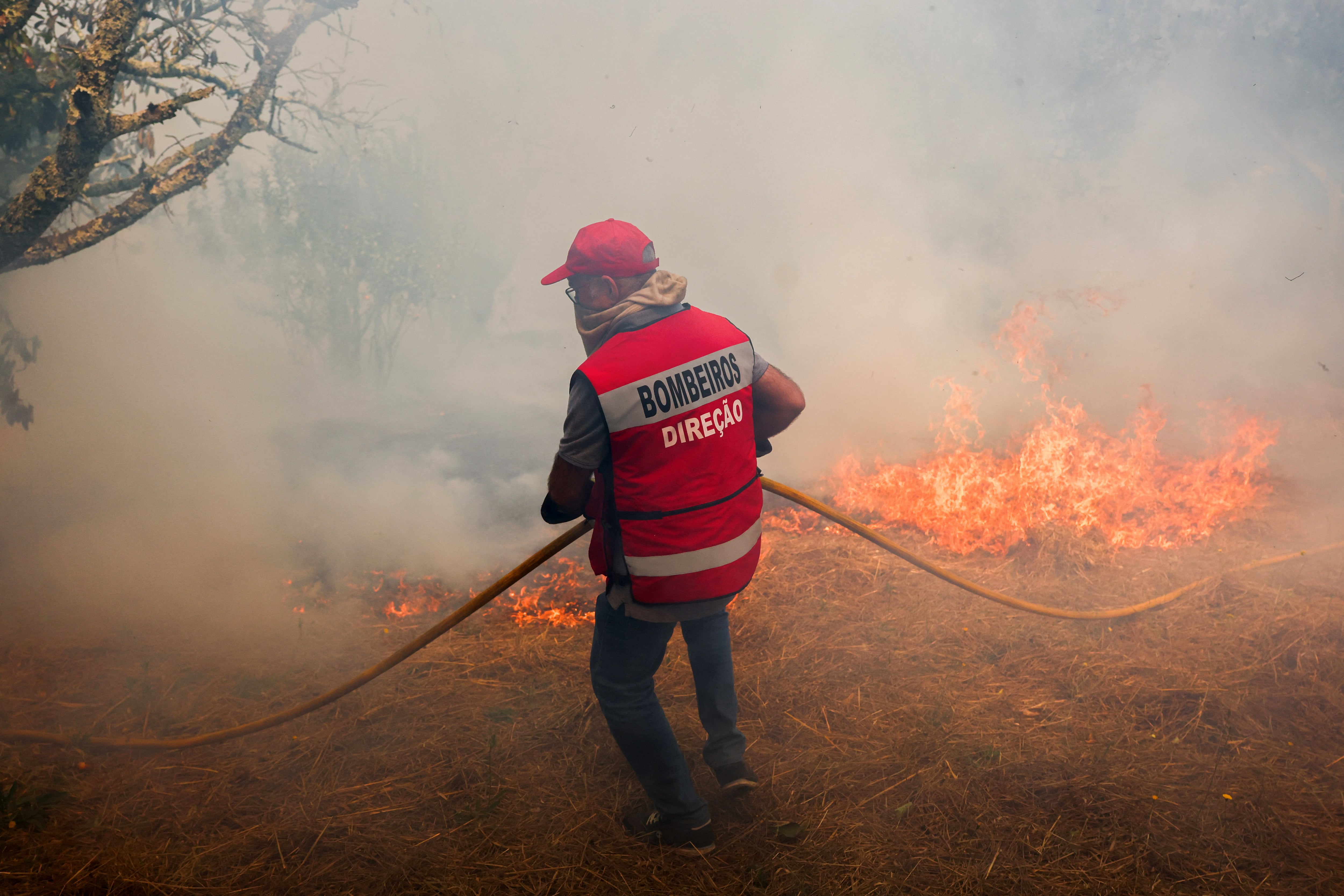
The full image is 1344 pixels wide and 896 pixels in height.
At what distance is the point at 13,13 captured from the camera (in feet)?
12.7

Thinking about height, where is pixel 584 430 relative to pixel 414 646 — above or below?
above

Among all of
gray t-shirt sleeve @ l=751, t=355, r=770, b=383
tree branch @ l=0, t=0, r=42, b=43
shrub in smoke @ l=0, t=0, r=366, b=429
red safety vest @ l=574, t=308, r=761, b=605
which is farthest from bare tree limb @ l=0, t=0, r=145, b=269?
gray t-shirt sleeve @ l=751, t=355, r=770, b=383

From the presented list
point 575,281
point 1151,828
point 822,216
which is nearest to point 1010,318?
point 822,216

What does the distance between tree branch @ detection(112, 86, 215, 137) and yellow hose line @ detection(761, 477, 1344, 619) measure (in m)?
3.94

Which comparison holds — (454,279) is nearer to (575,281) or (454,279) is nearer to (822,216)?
(822,216)

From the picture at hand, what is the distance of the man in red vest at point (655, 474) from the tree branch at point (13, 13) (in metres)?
3.75

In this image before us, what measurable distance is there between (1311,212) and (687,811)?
10.4 metres

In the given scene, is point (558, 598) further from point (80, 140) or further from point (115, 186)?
point (115, 186)

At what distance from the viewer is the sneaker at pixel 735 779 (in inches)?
115

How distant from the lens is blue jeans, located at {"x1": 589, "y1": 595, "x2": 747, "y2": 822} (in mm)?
2572

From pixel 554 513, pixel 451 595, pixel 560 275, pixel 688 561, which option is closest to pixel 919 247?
pixel 451 595

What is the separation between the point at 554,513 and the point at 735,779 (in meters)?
1.40

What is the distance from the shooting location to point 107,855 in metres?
2.84

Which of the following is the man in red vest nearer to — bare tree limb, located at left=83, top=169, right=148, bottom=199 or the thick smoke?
bare tree limb, located at left=83, top=169, right=148, bottom=199
